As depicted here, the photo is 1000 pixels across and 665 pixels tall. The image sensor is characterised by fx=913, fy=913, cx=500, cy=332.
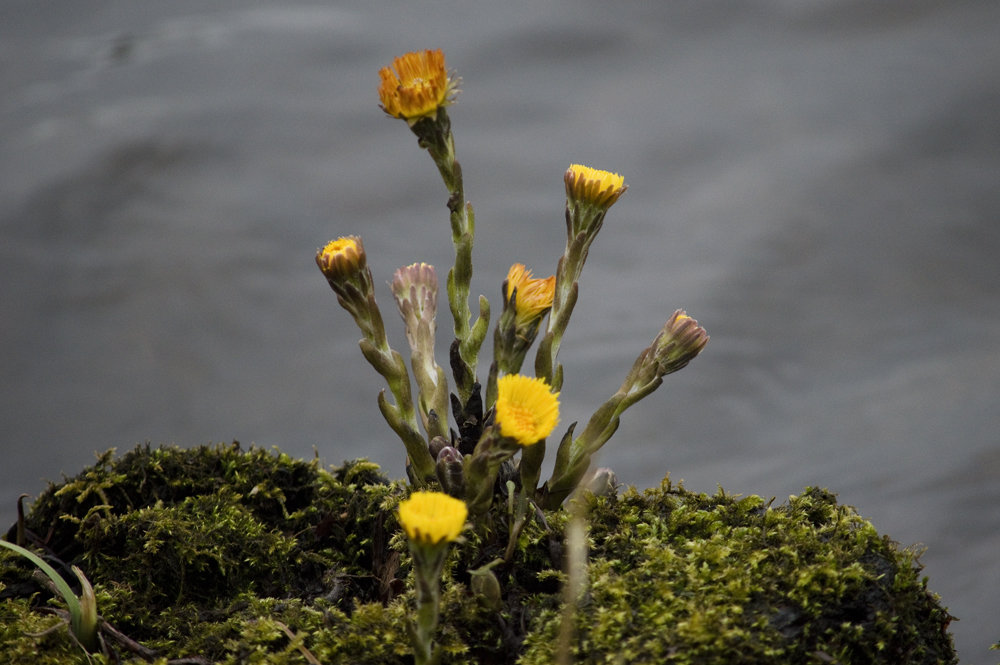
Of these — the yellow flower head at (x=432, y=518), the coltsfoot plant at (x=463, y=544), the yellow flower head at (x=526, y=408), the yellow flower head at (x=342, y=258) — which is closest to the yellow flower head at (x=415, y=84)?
the coltsfoot plant at (x=463, y=544)

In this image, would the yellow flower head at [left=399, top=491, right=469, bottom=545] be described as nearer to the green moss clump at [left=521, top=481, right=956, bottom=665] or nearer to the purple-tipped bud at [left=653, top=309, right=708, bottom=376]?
the green moss clump at [left=521, top=481, right=956, bottom=665]

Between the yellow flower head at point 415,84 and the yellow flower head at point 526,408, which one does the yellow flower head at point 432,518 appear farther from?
the yellow flower head at point 415,84

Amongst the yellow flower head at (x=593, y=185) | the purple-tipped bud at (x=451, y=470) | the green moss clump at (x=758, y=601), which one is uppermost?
the yellow flower head at (x=593, y=185)

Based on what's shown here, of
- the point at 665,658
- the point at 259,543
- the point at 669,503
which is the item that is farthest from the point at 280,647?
the point at 669,503

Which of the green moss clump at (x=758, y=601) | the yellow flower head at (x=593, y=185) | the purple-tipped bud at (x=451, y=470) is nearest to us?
the green moss clump at (x=758, y=601)

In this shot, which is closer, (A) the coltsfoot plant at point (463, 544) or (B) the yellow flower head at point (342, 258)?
(A) the coltsfoot plant at point (463, 544)
